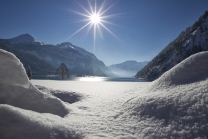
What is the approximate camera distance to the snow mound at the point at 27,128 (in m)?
3.77

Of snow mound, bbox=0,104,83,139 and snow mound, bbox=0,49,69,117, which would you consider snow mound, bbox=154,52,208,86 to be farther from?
snow mound, bbox=0,49,69,117

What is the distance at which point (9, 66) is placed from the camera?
20.4 feet

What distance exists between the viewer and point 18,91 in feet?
20.3

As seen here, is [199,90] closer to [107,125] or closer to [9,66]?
[107,125]

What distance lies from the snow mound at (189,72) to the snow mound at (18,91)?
669 cm

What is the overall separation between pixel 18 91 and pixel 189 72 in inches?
380

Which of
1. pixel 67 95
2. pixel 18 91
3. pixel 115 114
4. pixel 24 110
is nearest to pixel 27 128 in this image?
pixel 24 110

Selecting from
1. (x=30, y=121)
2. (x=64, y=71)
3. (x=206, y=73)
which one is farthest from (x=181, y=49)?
(x=30, y=121)

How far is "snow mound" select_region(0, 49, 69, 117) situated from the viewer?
579 centimetres

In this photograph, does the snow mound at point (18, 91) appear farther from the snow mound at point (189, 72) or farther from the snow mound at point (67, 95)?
the snow mound at point (189, 72)

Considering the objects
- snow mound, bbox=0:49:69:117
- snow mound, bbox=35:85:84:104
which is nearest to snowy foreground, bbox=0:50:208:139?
snow mound, bbox=0:49:69:117

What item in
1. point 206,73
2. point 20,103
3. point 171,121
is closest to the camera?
A: point 171,121

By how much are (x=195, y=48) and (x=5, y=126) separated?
130344 millimetres

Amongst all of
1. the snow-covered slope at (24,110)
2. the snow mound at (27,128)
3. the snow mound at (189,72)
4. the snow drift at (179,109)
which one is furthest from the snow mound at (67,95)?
the snow mound at (27,128)
